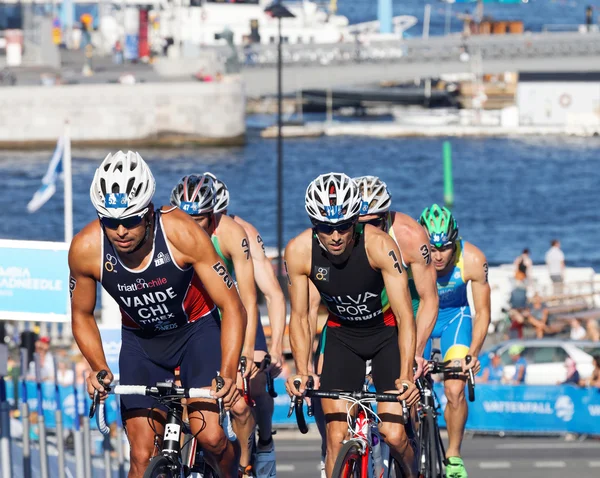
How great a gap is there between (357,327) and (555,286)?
69.3 feet

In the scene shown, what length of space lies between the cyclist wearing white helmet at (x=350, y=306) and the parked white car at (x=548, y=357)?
11.5 meters

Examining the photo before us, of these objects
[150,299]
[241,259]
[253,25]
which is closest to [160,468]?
[150,299]

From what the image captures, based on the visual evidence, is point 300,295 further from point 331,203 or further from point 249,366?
point 331,203

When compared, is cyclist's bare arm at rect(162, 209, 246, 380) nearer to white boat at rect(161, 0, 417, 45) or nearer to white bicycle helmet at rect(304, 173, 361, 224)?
white bicycle helmet at rect(304, 173, 361, 224)

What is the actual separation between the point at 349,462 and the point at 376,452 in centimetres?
58

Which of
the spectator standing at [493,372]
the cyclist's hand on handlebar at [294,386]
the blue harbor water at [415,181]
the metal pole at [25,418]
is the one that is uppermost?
the cyclist's hand on handlebar at [294,386]

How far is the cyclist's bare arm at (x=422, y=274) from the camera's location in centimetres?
1059

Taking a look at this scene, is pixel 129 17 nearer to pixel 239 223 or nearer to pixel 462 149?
pixel 462 149

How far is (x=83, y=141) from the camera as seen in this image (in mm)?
87000

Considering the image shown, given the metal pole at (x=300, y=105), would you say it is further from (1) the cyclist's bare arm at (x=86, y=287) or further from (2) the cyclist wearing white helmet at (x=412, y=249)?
(1) the cyclist's bare arm at (x=86, y=287)

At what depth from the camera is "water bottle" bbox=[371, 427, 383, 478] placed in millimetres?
9688

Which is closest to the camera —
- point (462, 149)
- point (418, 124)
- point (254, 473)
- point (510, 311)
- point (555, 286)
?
point (254, 473)

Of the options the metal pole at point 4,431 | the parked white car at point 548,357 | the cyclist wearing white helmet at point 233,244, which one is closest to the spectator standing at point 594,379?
the parked white car at point 548,357

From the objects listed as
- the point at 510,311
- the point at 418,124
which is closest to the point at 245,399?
the point at 510,311
